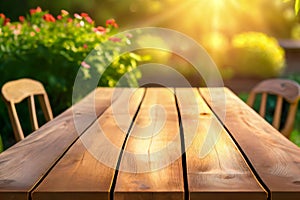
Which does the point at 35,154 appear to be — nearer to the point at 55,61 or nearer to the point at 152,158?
the point at 152,158

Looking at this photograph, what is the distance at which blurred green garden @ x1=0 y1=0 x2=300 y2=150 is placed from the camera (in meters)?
3.84

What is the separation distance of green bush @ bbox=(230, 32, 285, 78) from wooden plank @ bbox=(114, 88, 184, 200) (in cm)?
602

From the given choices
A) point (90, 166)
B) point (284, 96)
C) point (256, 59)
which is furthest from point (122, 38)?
point (256, 59)

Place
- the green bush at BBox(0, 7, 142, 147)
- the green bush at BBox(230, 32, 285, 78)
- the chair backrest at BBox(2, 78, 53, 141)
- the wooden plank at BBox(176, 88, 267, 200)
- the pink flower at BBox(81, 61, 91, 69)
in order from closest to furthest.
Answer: the wooden plank at BBox(176, 88, 267, 200) → the chair backrest at BBox(2, 78, 53, 141) → the pink flower at BBox(81, 61, 91, 69) → the green bush at BBox(0, 7, 142, 147) → the green bush at BBox(230, 32, 285, 78)

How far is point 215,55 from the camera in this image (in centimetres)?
829

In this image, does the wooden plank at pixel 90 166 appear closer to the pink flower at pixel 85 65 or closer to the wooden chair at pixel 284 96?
the wooden chair at pixel 284 96

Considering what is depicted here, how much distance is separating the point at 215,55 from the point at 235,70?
0.42m

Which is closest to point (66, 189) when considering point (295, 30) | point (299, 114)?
point (299, 114)

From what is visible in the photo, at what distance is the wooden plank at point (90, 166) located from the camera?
1104mm

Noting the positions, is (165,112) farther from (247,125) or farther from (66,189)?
(66,189)

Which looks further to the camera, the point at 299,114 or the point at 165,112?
the point at 299,114

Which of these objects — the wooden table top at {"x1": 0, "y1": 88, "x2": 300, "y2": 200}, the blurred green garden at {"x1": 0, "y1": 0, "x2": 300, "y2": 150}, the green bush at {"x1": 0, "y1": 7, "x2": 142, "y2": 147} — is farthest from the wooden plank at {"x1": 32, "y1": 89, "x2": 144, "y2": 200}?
the green bush at {"x1": 0, "y1": 7, "x2": 142, "y2": 147}

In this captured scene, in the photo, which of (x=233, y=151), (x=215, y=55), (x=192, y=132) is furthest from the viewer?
(x=215, y=55)

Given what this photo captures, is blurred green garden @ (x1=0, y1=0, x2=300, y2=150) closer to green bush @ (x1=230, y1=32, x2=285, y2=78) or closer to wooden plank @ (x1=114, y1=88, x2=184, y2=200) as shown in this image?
green bush @ (x1=230, y1=32, x2=285, y2=78)
